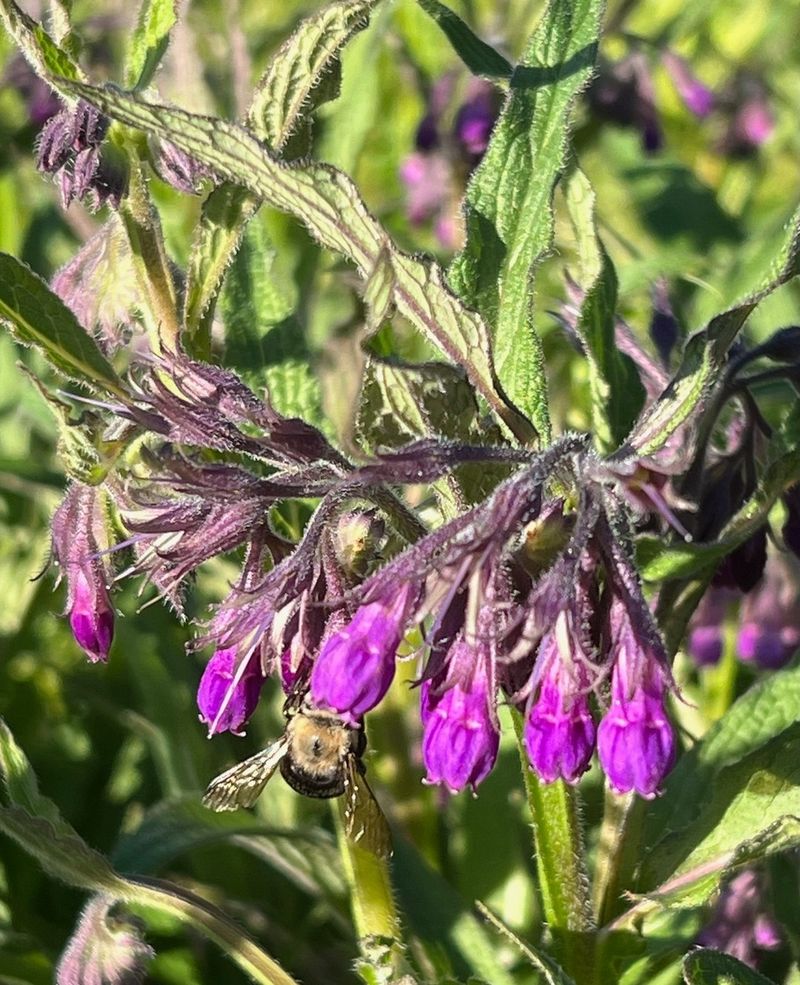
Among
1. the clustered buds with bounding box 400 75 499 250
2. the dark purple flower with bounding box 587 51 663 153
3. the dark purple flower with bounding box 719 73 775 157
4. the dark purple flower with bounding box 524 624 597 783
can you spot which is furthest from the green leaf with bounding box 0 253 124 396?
the dark purple flower with bounding box 719 73 775 157

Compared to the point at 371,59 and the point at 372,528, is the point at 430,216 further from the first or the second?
the point at 372,528

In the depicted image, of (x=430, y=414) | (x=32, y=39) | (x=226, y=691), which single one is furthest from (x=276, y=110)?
(x=226, y=691)

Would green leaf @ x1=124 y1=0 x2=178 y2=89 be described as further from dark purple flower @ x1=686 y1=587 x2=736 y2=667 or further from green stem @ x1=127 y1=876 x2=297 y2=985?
dark purple flower @ x1=686 y1=587 x2=736 y2=667

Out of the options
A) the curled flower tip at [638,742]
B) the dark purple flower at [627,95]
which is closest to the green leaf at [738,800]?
the curled flower tip at [638,742]

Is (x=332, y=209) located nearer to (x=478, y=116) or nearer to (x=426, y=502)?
(x=426, y=502)

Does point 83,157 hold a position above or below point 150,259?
above

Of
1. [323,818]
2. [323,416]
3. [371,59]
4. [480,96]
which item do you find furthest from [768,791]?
[371,59]
